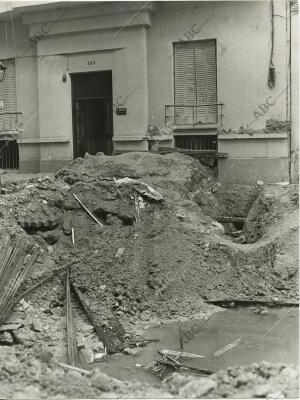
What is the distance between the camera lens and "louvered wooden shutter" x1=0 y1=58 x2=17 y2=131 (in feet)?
58.2

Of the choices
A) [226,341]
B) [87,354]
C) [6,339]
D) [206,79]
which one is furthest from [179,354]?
[206,79]

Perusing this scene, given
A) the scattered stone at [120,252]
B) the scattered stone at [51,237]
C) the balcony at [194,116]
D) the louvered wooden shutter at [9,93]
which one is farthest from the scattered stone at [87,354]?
the louvered wooden shutter at [9,93]

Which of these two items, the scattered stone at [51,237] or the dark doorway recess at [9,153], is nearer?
the scattered stone at [51,237]

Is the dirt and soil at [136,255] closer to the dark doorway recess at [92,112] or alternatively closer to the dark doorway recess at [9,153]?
the dark doorway recess at [92,112]

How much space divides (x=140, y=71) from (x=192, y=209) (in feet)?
17.6

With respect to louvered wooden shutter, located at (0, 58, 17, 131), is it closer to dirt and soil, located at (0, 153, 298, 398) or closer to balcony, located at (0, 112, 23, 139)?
balcony, located at (0, 112, 23, 139)

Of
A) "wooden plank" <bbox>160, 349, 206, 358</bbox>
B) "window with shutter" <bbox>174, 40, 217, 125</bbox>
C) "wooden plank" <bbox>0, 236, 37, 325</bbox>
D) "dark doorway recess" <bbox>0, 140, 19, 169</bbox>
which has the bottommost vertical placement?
"wooden plank" <bbox>160, 349, 206, 358</bbox>

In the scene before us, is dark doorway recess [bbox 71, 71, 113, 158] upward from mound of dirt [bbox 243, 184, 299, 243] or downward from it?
upward

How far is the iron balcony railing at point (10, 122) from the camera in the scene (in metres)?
17.6

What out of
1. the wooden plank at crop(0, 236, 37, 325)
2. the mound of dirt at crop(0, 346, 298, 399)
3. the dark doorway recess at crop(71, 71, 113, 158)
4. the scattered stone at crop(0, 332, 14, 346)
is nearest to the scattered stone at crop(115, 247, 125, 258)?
the wooden plank at crop(0, 236, 37, 325)

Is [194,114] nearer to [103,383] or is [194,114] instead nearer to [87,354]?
[87,354]

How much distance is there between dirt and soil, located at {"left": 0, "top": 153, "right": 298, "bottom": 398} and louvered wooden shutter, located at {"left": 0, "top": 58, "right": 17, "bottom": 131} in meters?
5.10

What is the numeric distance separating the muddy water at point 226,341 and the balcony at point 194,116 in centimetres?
724

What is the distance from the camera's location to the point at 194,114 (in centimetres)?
1518
